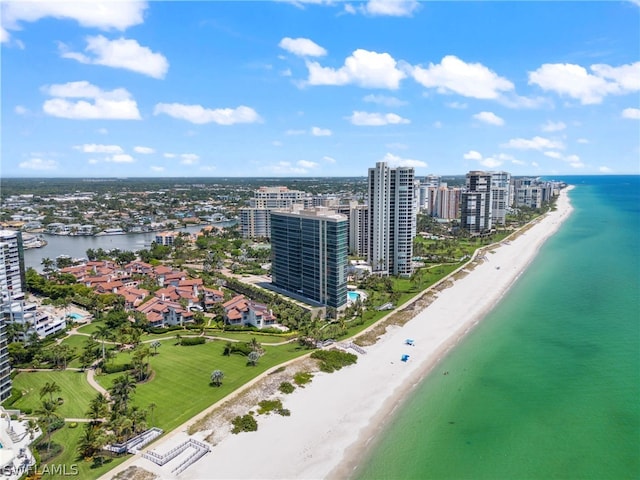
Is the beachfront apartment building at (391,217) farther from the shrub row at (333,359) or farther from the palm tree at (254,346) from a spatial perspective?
the palm tree at (254,346)

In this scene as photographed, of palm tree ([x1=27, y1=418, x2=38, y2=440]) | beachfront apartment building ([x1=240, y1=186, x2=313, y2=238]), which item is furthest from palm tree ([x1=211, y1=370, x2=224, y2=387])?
beachfront apartment building ([x1=240, y1=186, x2=313, y2=238])

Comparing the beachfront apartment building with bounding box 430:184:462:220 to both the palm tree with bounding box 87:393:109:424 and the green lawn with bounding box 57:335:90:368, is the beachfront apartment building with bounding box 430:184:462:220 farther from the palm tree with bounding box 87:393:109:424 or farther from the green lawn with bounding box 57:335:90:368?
the palm tree with bounding box 87:393:109:424

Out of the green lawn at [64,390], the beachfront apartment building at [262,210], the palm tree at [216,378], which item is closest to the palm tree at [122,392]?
the green lawn at [64,390]

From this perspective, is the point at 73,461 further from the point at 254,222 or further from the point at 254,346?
the point at 254,222

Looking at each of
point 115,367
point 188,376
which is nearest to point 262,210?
point 115,367

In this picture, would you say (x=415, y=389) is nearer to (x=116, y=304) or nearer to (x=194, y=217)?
(x=116, y=304)

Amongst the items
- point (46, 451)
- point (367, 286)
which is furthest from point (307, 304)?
point (46, 451)

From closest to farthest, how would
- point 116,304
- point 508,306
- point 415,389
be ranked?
point 415,389 → point 116,304 → point 508,306
